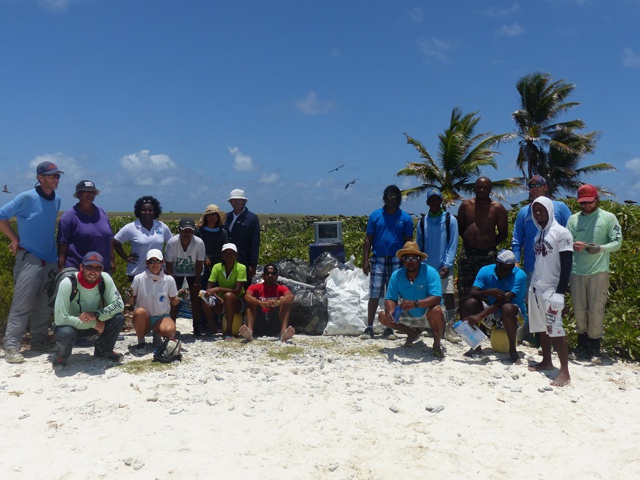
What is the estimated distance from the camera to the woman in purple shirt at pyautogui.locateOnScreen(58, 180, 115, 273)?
580 centimetres

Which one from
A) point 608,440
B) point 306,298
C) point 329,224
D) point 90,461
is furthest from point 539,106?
point 90,461

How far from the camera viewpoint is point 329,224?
8.94 metres

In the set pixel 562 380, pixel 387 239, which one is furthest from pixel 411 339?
pixel 562 380

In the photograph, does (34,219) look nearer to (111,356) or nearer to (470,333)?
(111,356)

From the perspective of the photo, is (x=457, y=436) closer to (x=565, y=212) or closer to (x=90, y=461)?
(x=90, y=461)

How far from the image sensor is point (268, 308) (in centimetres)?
679

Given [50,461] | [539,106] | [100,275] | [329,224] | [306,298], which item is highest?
[539,106]

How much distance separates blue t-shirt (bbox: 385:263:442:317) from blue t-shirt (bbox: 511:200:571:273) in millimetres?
1055

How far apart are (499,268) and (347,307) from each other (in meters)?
2.30

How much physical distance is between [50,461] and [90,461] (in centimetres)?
30

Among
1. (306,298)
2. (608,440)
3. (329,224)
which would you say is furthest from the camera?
(329,224)

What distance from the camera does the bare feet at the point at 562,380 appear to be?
Result: 506 centimetres

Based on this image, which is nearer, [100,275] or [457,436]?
[457,436]

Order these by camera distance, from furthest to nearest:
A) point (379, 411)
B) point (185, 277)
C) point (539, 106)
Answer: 1. point (539, 106)
2. point (185, 277)
3. point (379, 411)
